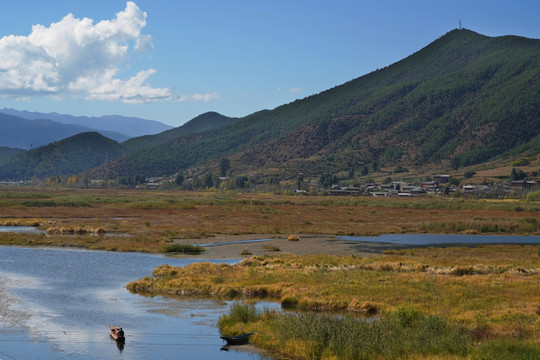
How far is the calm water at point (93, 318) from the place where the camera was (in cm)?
2717

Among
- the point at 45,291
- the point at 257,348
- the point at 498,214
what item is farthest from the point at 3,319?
the point at 498,214

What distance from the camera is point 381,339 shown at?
82.7ft

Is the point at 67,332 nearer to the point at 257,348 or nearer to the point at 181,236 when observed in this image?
the point at 257,348

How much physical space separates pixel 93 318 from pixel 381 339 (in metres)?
15.2

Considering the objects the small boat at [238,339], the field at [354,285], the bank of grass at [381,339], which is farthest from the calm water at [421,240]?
the small boat at [238,339]

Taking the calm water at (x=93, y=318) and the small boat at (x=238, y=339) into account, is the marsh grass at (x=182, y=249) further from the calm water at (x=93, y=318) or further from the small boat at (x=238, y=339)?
the small boat at (x=238, y=339)

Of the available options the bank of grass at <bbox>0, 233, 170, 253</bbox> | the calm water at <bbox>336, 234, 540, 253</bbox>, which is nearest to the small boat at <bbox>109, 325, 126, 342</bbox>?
the bank of grass at <bbox>0, 233, 170, 253</bbox>

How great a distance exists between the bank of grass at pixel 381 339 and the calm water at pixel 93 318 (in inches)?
59.9

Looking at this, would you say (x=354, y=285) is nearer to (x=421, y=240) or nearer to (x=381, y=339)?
(x=381, y=339)

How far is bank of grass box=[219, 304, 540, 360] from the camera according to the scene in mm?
23906

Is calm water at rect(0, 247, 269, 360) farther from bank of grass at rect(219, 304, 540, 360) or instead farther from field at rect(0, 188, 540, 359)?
field at rect(0, 188, 540, 359)

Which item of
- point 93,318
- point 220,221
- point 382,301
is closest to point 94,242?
point 220,221

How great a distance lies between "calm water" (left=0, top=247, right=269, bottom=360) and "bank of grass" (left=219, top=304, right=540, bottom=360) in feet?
4.99

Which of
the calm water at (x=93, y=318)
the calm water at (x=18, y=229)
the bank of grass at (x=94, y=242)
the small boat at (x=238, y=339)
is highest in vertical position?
the calm water at (x=18, y=229)
